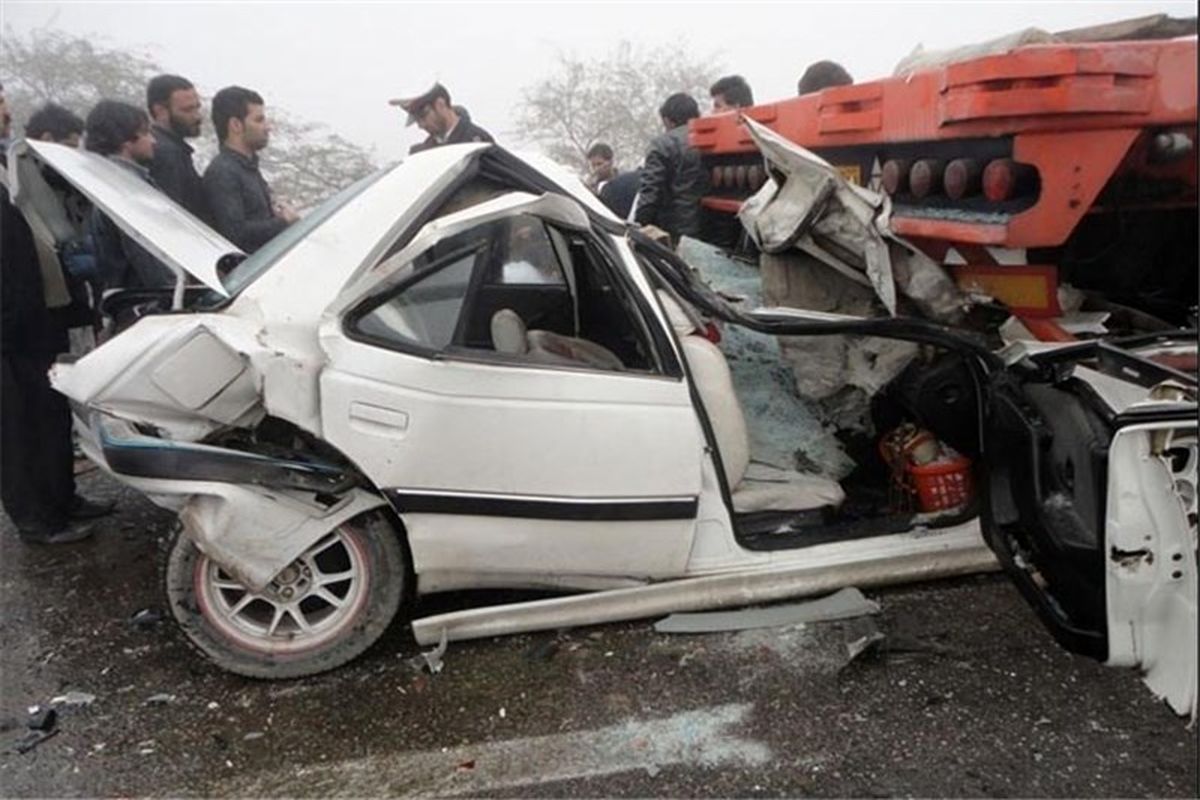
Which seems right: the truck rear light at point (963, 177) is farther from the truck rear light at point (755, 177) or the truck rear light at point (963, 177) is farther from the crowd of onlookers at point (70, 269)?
the crowd of onlookers at point (70, 269)

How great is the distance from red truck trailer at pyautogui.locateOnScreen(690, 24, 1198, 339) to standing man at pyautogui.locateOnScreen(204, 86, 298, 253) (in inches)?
97.9

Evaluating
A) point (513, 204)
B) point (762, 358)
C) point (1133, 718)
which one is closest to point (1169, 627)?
point (1133, 718)

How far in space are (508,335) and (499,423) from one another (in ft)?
1.07

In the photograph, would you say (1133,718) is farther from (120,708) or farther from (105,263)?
(105,263)

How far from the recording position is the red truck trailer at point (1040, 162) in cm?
203

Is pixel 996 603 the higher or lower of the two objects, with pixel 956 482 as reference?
lower

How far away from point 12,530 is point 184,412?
215 cm

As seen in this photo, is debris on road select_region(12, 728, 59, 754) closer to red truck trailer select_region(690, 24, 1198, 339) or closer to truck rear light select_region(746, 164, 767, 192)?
red truck trailer select_region(690, 24, 1198, 339)

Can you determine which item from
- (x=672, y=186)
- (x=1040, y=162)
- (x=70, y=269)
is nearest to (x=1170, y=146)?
(x=1040, y=162)

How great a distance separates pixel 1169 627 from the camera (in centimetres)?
188

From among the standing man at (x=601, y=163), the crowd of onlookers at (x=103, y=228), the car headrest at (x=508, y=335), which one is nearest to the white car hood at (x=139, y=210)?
the crowd of onlookers at (x=103, y=228)

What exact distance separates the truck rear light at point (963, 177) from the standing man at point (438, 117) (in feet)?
10.3

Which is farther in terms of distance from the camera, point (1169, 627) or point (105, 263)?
point (105, 263)

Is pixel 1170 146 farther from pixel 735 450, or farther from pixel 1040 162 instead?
pixel 735 450
